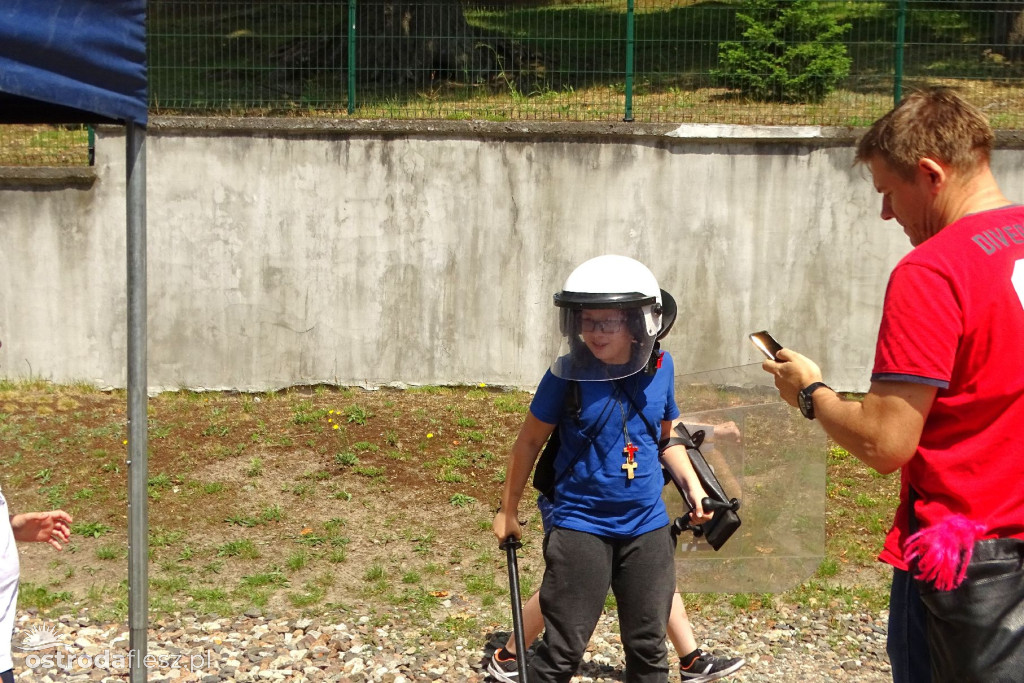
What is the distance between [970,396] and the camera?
7.78ft

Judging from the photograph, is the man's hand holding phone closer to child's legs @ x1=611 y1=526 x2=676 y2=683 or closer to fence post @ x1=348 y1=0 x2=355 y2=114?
child's legs @ x1=611 y1=526 x2=676 y2=683

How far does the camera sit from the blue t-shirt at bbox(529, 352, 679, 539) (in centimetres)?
345

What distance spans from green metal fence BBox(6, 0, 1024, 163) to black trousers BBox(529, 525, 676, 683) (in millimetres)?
5279

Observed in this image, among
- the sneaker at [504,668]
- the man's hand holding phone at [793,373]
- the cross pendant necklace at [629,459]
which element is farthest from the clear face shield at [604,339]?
the sneaker at [504,668]

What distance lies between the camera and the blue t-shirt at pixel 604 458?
11.3 feet

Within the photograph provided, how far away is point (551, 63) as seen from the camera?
27.9ft

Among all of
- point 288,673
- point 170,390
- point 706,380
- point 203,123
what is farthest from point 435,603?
point 203,123

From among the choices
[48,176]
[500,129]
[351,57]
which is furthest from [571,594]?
[48,176]

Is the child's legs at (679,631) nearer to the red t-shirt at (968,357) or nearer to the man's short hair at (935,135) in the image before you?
the red t-shirt at (968,357)

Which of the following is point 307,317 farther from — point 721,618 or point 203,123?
point 721,618

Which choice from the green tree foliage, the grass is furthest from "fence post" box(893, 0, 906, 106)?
the grass

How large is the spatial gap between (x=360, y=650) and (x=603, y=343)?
2.13 metres

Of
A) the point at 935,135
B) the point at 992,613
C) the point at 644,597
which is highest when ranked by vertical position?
the point at 935,135

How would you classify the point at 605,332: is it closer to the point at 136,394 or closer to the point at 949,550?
the point at 949,550
